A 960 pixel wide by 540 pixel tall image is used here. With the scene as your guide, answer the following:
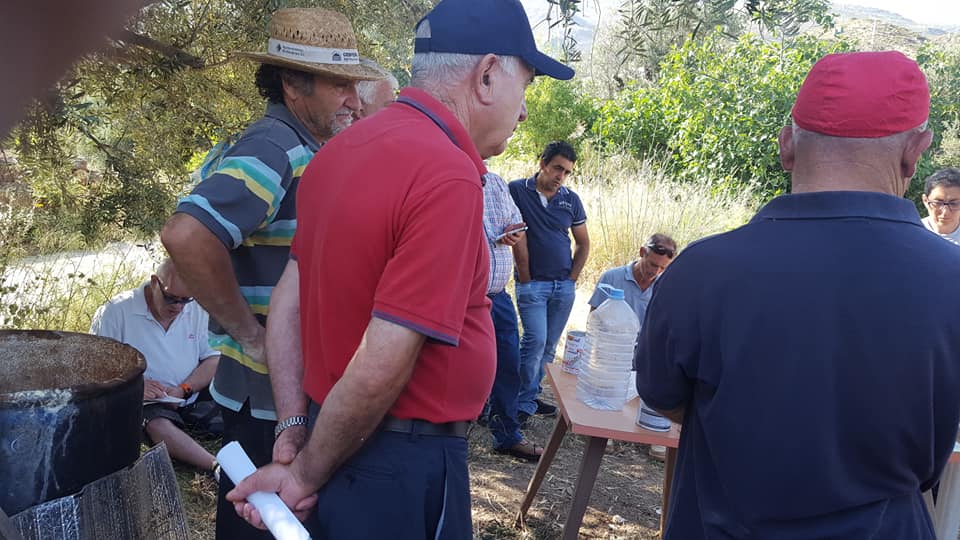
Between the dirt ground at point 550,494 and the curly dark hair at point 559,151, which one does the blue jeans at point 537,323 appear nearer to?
the dirt ground at point 550,494


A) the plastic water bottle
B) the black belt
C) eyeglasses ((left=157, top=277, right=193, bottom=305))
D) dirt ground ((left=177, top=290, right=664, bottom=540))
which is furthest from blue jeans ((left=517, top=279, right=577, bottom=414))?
the black belt

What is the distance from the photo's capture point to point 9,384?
2676mm

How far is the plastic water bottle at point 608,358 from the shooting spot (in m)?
3.35

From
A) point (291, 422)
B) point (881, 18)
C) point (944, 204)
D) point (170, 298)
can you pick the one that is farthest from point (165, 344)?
point (881, 18)

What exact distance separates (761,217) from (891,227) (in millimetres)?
250

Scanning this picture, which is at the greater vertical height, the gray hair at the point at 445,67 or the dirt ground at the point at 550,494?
the gray hair at the point at 445,67

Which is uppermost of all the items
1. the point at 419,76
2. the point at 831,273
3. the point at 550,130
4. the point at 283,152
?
the point at 419,76

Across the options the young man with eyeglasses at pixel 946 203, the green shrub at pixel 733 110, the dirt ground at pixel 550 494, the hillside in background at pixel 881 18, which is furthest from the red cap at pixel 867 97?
the green shrub at pixel 733 110

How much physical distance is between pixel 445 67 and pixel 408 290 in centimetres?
54

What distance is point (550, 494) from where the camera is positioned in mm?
4664

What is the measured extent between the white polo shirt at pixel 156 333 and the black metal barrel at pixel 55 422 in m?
1.36

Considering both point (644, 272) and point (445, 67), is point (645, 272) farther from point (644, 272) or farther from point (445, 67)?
point (445, 67)

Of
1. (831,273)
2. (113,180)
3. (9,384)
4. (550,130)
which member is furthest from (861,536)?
(550,130)

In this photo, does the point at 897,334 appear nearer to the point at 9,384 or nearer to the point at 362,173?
the point at 362,173
